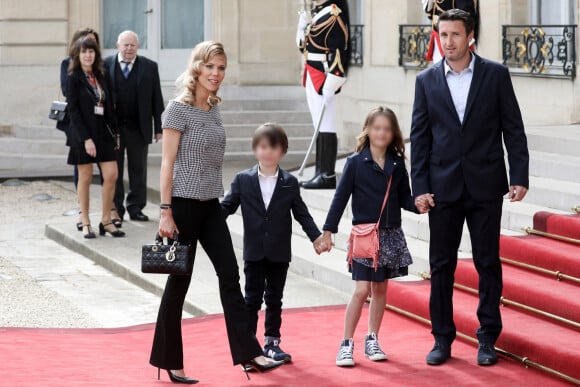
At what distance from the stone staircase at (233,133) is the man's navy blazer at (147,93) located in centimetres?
533

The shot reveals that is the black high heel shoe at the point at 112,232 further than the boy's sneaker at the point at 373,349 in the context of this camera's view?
Yes

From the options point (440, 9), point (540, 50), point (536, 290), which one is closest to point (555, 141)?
point (440, 9)

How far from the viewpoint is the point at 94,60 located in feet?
38.9

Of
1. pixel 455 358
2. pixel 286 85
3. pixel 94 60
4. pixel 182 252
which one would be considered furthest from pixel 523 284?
pixel 286 85

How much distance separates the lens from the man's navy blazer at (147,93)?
12578 mm

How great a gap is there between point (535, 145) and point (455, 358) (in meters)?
3.87

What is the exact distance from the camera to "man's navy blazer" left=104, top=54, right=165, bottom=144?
41.3ft

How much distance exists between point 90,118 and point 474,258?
5.41 m

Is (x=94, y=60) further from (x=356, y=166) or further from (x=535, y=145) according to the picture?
(x=356, y=166)

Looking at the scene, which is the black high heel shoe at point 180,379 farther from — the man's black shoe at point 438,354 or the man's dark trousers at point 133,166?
the man's dark trousers at point 133,166

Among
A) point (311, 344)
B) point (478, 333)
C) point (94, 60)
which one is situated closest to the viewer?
point (478, 333)

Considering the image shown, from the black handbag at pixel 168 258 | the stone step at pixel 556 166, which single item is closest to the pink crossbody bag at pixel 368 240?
the black handbag at pixel 168 258

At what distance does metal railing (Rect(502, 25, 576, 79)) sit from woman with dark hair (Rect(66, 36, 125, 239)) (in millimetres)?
4194

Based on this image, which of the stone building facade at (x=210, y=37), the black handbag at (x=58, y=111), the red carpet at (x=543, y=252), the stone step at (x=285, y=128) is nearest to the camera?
the red carpet at (x=543, y=252)
